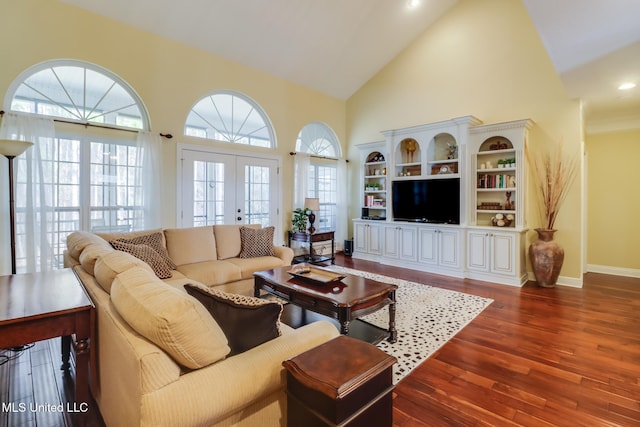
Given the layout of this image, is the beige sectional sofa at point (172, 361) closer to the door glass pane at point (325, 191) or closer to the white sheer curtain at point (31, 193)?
the white sheer curtain at point (31, 193)

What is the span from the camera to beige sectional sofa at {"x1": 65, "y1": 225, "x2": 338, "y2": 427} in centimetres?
112

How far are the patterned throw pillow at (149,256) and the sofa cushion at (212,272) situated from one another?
9.9 inches

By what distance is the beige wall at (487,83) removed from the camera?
4676 millimetres

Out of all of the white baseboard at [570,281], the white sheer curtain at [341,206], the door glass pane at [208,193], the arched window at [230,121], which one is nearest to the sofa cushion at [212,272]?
the door glass pane at [208,193]

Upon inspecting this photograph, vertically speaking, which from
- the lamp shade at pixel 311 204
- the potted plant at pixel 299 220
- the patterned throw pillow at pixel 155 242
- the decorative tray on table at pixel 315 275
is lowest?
the decorative tray on table at pixel 315 275

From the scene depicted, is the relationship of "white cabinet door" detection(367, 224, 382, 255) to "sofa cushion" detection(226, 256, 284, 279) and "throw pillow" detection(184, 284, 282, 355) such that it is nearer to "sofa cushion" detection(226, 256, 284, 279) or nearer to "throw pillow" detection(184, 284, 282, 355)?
"sofa cushion" detection(226, 256, 284, 279)

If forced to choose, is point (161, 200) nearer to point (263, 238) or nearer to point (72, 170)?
point (72, 170)

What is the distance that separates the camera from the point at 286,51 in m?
5.52

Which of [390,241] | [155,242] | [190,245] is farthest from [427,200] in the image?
[155,242]

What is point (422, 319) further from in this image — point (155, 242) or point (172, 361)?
point (155, 242)

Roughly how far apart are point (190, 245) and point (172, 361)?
9.45ft

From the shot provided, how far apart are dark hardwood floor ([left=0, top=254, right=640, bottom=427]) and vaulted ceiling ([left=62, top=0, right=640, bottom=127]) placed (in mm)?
2732

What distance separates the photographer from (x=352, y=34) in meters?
5.70

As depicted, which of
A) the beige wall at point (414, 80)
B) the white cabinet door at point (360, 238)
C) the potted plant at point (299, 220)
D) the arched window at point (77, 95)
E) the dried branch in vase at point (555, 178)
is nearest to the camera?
the arched window at point (77, 95)
